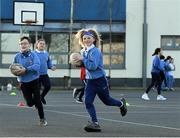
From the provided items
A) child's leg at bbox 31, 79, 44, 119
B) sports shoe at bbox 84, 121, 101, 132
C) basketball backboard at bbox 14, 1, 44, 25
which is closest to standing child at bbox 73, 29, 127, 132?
sports shoe at bbox 84, 121, 101, 132

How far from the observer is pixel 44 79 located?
17.1m

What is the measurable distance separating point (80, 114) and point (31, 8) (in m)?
15.4

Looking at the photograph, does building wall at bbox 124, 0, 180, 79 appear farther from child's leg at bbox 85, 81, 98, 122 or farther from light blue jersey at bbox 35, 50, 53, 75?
child's leg at bbox 85, 81, 98, 122

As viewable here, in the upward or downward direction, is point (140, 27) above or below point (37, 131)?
above

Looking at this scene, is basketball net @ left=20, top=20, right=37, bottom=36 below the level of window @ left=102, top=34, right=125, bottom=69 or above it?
above

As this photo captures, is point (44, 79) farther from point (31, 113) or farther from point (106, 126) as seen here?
point (106, 126)

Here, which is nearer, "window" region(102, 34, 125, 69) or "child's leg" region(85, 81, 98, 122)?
"child's leg" region(85, 81, 98, 122)

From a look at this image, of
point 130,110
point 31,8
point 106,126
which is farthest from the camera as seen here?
point 31,8

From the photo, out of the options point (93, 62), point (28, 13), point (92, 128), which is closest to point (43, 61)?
point (93, 62)

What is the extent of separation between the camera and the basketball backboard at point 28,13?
95.5 ft

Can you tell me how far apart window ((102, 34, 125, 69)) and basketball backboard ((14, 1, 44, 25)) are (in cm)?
429

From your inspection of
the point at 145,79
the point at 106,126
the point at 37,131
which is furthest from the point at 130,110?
the point at 145,79

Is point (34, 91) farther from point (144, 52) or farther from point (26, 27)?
point (144, 52)

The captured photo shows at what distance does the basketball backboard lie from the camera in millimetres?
29094
